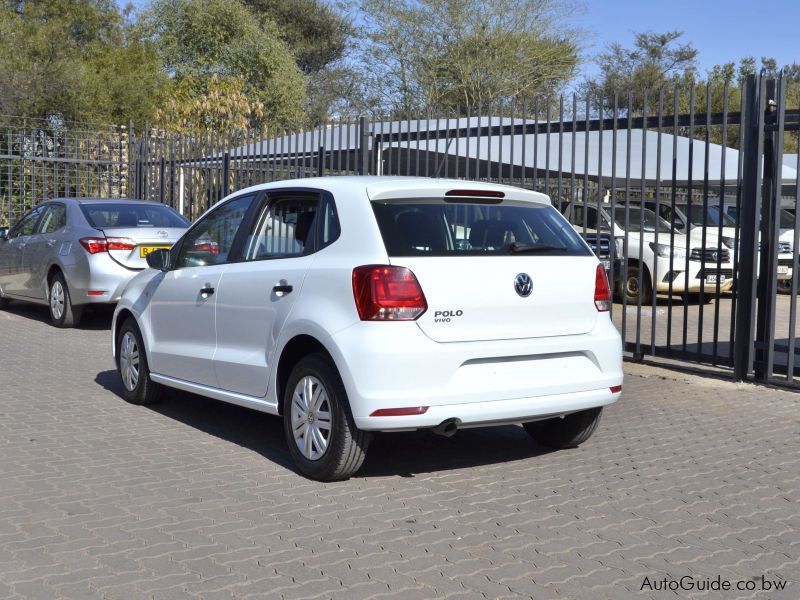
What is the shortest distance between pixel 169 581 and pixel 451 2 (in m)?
36.7

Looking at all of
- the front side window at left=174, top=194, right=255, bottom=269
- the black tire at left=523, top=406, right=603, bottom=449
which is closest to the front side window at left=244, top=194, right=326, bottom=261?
the front side window at left=174, top=194, right=255, bottom=269

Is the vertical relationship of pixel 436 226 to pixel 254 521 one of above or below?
above

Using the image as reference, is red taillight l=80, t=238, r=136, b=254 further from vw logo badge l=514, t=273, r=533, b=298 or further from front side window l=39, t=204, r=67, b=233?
vw logo badge l=514, t=273, r=533, b=298

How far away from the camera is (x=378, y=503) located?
16.9 ft

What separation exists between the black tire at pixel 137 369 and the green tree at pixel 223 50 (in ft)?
109

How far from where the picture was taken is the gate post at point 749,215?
326 inches

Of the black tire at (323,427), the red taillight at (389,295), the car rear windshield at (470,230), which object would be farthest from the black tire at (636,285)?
the red taillight at (389,295)

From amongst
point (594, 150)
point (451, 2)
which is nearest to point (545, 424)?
point (594, 150)

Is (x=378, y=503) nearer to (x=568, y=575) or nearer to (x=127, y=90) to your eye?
(x=568, y=575)

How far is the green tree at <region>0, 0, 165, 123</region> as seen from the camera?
33.1 metres

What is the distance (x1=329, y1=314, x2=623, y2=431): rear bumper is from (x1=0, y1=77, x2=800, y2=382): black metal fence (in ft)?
9.46

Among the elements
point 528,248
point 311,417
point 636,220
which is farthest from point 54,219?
point 636,220

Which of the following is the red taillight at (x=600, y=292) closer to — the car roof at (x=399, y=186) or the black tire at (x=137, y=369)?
the car roof at (x=399, y=186)

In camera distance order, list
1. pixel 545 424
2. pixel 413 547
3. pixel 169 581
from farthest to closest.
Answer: pixel 545 424, pixel 413 547, pixel 169 581
